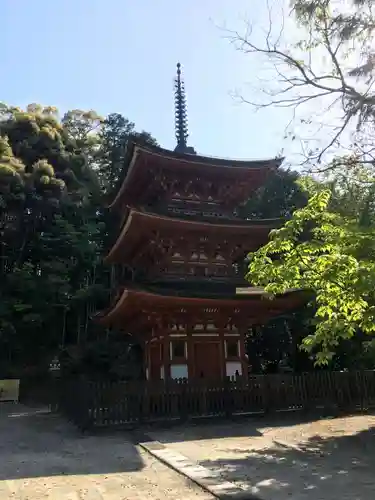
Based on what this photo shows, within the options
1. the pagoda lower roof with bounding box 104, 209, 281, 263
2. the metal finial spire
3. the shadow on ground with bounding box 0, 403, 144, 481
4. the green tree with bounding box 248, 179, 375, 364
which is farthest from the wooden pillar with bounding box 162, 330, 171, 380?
the metal finial spire

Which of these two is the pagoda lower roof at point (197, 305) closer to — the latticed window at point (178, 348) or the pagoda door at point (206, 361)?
the latticed window at point (178, 348)

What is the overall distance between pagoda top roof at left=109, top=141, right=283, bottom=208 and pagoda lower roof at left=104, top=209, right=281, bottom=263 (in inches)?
84.4

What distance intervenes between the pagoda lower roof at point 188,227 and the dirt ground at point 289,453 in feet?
20.5

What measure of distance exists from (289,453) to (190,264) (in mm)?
7984

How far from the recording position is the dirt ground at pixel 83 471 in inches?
257

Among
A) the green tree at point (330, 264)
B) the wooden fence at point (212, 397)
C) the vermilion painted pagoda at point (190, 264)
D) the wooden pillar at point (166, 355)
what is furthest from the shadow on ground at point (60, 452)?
the green tree at point (330, 264)

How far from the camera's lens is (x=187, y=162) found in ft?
52.6

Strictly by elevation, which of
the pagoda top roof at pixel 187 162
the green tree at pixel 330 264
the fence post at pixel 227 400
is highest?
the pagoda top roof at pixel 187 162

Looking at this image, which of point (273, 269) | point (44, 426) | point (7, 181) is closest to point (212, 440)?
point (273, 269)

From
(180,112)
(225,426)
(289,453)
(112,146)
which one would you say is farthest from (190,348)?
(112,146)

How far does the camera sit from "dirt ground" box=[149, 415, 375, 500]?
21.5ft

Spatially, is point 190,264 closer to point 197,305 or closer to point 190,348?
point 197,305

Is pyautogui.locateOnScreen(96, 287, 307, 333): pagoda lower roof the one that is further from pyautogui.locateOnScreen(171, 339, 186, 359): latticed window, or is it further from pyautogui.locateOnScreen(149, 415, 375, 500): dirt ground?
pyautogui.locateOnScreen(149, 415, 375, 500): dirt ground

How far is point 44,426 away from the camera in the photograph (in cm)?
1549
